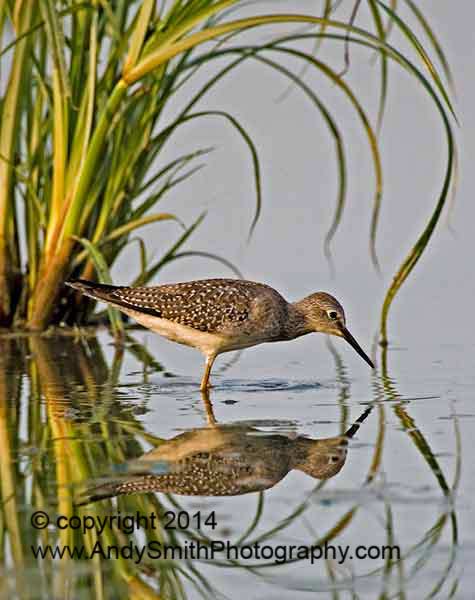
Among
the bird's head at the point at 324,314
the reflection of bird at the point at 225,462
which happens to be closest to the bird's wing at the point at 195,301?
the bird's head at the point at 324,314

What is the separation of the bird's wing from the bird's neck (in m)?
0.29

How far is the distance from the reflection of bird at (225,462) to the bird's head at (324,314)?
8.71 feet

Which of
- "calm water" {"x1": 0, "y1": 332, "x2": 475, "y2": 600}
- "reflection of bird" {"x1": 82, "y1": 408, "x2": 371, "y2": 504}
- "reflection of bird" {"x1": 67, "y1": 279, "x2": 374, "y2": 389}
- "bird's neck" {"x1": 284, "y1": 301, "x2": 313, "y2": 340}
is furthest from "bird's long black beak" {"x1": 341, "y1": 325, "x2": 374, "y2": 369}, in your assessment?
"reflection of bird" {"x1": 82, "y1": 408, "x2": 371, "y2": 504}

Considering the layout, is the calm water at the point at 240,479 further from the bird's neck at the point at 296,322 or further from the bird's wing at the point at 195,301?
the bird's wing at the point at 195,301

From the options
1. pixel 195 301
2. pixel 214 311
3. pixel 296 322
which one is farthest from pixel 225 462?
pixel 296 322

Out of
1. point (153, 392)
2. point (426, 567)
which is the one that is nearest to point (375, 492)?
point (426, 567)

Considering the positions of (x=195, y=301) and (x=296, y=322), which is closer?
(x=195, y=301)

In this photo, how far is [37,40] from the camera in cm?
1140

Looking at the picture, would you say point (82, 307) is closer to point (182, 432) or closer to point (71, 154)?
point (71, 154)

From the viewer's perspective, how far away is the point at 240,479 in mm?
6492

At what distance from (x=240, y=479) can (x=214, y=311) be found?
352 centimetres

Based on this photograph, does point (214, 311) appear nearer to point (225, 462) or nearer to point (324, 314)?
point (324, 314)

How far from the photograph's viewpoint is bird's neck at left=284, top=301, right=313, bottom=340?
1033cm

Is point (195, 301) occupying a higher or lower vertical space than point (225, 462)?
higher
